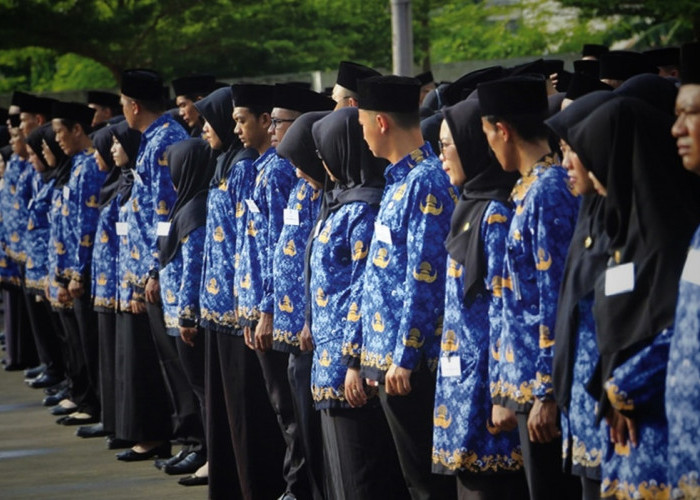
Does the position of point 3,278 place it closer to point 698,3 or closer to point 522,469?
point 522,469

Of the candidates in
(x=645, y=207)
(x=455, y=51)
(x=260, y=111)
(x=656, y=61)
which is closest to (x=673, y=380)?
(x=645, y=207)

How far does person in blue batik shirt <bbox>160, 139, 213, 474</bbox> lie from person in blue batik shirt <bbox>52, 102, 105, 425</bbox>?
189cm

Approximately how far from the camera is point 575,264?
14.6ft

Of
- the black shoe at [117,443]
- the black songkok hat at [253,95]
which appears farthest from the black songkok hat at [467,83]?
the black shoe at [117,443]

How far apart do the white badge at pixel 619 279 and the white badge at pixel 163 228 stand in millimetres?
4558

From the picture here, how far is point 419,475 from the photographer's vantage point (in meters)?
5.64

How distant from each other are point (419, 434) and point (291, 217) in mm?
1565

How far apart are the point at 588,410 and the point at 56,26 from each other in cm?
2195

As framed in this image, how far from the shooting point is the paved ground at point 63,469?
332 inches

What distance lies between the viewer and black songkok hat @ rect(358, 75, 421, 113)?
587 cm

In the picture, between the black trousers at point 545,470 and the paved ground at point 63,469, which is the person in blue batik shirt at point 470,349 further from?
the paved ground at point 63,469

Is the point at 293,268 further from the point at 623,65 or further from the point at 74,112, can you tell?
the point at 74,112

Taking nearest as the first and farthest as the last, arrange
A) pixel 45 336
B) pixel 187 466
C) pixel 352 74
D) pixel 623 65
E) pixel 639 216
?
pixel 639 216, pixel 623 65, pixel 352 74, pixel 187 466, pixel 45 336

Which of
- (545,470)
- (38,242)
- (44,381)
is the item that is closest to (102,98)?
(38,242)
